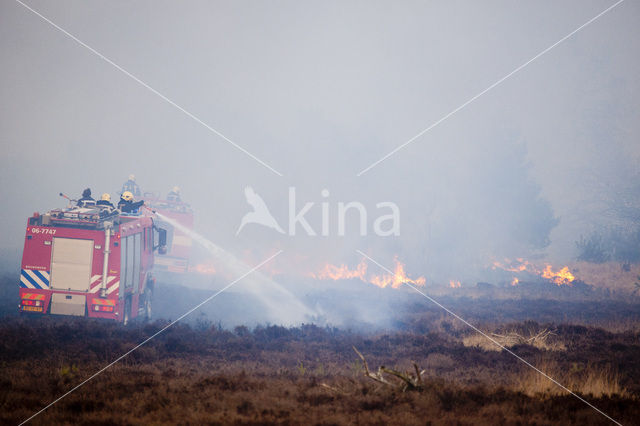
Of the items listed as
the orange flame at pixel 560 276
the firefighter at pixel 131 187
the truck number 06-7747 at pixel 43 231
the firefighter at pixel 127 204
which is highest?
the firefighter at pixel 131 187

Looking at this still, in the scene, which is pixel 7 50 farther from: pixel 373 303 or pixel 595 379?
pixel 595 379

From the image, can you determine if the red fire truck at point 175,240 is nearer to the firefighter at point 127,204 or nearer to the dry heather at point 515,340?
the firefighter at point 127,204

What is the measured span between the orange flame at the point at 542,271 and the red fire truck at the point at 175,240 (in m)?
23.9

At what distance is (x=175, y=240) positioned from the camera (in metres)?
26.7

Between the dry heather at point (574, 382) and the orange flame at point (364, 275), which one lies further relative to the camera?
the orange flame at point (364, 275)

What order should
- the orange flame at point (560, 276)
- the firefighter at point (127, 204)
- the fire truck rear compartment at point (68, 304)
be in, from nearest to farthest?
the fire truck rear compartment at point (68, 304), the firefighter at point (127, 204), the orange flame at point (560, 276)

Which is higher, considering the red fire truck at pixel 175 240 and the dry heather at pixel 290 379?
the red fire truck at pixel 175 240

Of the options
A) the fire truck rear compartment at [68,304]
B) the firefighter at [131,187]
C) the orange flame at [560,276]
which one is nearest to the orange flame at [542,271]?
the orange flame at [560,276]

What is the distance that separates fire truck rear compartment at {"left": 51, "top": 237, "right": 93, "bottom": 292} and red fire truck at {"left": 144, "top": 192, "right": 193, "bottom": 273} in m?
14.2

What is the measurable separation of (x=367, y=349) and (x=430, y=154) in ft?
423

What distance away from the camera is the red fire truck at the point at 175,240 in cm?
2664

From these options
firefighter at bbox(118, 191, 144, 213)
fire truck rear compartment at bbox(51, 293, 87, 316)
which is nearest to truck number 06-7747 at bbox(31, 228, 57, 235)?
fire truck rear compartment at bbox(51, 293, 87, 316)

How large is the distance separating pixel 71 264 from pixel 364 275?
84.2 feet

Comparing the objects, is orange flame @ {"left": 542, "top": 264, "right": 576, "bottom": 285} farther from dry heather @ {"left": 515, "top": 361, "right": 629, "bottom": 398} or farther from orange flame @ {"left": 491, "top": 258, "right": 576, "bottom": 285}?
dry heather @ {"left": 515, "top": 361, "right": 629, "bottom": 398}
